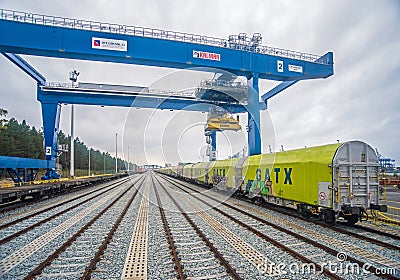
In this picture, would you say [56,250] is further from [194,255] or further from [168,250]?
[194,255]

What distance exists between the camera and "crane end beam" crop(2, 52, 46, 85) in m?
20.3

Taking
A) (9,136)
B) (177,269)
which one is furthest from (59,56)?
(9,136)

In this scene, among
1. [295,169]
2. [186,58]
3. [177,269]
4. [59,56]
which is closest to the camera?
[177,269]

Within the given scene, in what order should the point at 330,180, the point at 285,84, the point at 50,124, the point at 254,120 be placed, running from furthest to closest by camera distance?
the point at 50,124
the point at 285,84
the point at 254,120
the point at 330,180

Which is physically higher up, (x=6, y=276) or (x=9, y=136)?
(x=9, y=136)

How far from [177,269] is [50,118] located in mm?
25491

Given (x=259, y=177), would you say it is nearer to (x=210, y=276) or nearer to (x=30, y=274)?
(x=210, y=276)

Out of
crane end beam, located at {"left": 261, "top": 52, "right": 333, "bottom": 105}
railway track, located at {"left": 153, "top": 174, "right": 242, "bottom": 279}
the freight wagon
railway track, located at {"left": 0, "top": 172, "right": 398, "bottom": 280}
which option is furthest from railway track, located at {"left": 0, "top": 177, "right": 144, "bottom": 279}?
crane end beam, located at {"left": 261, "top": 52, "right": 333, "bottom": 105}

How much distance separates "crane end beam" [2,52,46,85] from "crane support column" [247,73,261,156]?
16.5 meters

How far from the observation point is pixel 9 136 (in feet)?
168

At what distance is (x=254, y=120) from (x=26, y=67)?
18456mm

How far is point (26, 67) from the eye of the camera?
23.1 meters

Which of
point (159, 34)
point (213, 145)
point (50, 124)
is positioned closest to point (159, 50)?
point (159, 34)

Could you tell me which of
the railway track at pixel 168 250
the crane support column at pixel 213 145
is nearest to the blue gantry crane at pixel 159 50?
the railway track at pixel 168 250
